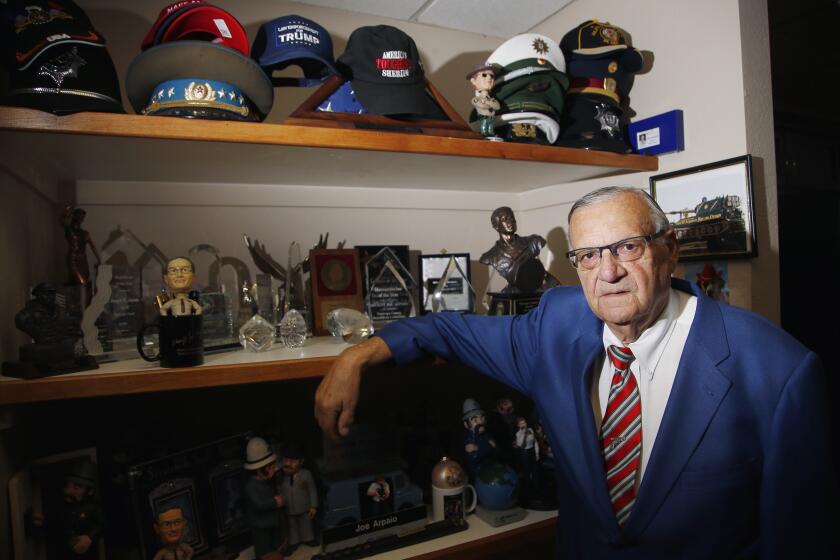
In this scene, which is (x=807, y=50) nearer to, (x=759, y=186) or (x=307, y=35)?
(x=759, y=186)

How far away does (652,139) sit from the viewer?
131 cm

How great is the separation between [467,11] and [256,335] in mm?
1169

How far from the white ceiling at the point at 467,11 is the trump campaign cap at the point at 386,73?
42 centimetres

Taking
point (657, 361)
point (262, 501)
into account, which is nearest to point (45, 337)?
point (262, 501)

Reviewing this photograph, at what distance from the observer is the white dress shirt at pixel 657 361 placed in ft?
2.60

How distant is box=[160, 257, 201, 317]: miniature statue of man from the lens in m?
0.87

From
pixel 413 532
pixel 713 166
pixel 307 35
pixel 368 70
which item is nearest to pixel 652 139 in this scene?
pixel 713 166

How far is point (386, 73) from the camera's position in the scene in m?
1.04

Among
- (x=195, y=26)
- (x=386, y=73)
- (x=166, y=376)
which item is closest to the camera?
(x=166, y=376)

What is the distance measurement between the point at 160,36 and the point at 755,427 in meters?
1.23

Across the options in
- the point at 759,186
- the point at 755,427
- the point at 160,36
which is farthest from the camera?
the point at 759,186

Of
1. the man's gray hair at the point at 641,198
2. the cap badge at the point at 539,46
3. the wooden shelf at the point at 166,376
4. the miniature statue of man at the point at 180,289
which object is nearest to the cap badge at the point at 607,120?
the cap badge at the point at 539,46

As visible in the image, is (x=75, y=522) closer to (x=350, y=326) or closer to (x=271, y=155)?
(x=350, y=326)

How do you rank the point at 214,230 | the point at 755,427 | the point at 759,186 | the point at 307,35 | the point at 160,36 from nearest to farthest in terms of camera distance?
the point at 755,427
the point at 160,36
the point at 307,35
the point at 759,186
the point at 214,230
